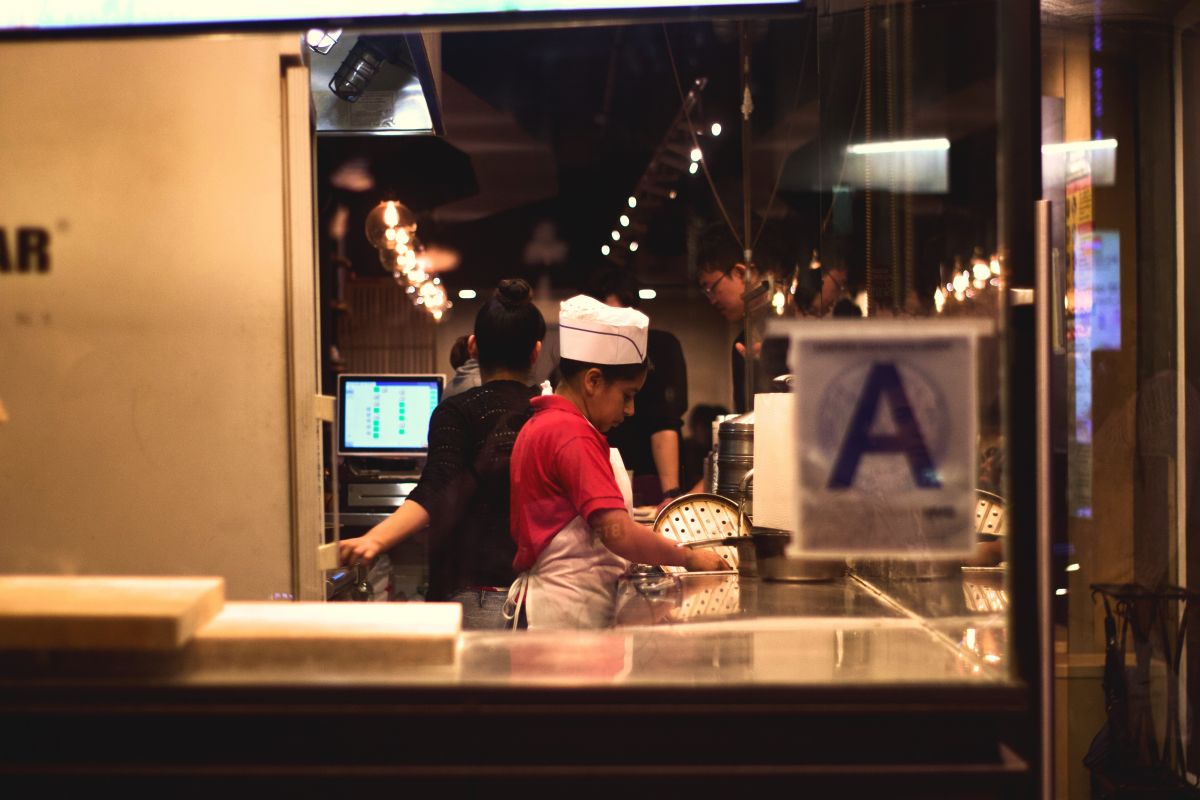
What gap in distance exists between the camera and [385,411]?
4.70 meters

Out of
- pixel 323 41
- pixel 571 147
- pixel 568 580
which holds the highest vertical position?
pixel 571 147

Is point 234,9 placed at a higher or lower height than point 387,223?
lower

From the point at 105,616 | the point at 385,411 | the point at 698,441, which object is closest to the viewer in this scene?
the point at 105,616

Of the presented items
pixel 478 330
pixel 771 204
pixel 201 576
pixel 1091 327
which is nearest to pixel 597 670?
pixel 201 576

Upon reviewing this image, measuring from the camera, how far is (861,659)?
1.20 m

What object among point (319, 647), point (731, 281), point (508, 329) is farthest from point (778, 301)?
point (319, 647)

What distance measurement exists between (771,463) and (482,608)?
0.67m

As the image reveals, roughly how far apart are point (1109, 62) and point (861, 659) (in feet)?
7.83

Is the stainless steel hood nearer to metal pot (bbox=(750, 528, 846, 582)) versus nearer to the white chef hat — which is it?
the white chef hat

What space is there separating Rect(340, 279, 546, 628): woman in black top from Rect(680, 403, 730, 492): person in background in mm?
1713

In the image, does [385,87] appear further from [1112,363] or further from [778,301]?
[1112,363]

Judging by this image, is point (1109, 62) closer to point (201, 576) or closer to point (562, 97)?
point (201, 576)

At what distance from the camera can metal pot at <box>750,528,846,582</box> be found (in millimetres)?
1853

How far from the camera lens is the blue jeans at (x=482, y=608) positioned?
77.8 inches
